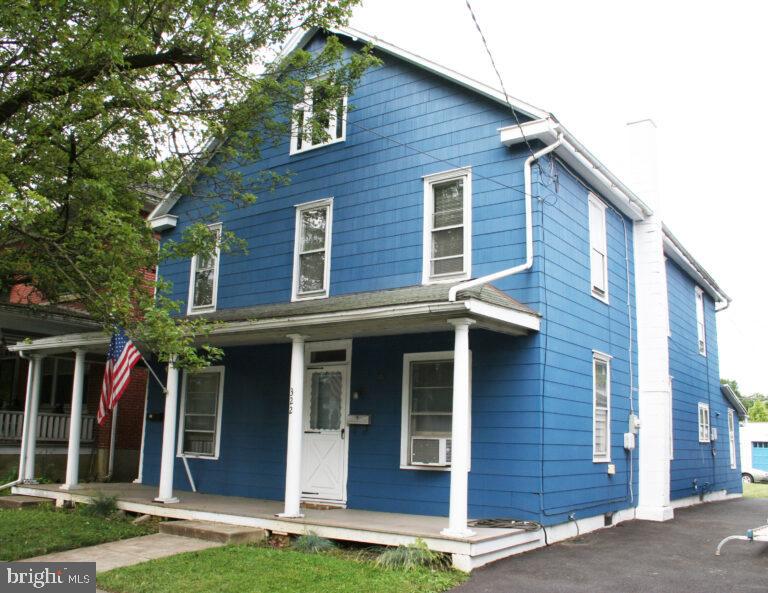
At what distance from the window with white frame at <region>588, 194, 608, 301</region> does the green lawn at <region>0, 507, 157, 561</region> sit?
777 cm

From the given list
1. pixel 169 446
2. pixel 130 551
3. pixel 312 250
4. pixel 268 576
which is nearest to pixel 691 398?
pixel 312 250

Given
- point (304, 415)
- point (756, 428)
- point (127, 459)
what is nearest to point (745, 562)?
point (304, 415)

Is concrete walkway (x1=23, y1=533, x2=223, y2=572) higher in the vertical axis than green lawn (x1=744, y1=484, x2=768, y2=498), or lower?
higher

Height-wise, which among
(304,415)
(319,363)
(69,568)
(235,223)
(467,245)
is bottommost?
(69,568)

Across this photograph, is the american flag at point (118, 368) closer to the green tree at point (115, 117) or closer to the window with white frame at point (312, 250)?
the green tree at point (115, 117)

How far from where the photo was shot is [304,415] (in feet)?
39.0

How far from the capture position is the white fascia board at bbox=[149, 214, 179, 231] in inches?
588

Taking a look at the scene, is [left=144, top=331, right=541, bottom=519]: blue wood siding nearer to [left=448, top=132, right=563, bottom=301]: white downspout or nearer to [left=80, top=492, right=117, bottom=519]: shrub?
[left=448, top=132, right=563, bottom=301]: white downspout

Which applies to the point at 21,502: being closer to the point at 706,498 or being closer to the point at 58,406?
the point at 58,406

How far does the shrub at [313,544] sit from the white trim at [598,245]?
18.9 feet

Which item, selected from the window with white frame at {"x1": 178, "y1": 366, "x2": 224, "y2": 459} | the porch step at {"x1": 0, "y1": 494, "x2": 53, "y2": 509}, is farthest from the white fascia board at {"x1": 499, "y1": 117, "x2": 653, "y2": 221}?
the porch step at {"x1": 0, "y1": 494, "x2": 53, "y2": 509}

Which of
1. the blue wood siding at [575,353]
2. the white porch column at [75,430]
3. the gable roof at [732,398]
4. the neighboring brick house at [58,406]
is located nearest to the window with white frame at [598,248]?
the blue wood siding at [575,353]

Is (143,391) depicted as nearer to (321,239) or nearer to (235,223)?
(235,223)

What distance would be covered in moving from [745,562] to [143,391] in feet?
42.7
